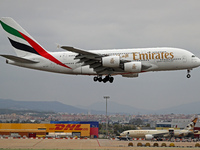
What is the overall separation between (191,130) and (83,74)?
5364 centimetres

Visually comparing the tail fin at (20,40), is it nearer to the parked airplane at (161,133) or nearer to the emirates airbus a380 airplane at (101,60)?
the emirates airbus a380 airplane at (101,60)

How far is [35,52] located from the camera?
67.9 m

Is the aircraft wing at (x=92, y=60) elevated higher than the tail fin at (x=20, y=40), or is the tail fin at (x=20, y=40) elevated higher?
the tail fin at (x=20, y=40)

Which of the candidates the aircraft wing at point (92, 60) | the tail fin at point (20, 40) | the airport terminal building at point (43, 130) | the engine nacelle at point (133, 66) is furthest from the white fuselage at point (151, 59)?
the airport terminal building at point (43, 130)

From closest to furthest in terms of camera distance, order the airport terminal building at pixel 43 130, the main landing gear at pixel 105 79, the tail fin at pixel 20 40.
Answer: the main landing gear at pixel 105 79 < the tail fin at pixel 20 40 < the airport terminal building at pixel 43 130

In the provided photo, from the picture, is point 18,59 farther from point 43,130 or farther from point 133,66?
point 43,130

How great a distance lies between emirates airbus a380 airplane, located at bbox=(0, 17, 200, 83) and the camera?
61.2 m

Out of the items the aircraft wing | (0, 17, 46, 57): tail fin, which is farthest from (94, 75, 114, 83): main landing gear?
(0, 17, 46, 57): tail fin

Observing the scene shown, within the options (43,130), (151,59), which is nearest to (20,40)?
(151,59)

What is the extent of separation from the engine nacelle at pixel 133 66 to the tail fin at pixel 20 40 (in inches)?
633

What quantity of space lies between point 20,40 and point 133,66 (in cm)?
2354

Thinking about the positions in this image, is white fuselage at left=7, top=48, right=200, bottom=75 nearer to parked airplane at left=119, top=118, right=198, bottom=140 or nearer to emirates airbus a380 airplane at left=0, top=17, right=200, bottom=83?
emirates airbus a380 airplane at left=0, top=17, right=200, bottom=83

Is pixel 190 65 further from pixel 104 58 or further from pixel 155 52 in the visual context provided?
pixel 104 58

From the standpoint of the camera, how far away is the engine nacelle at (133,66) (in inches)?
2388
